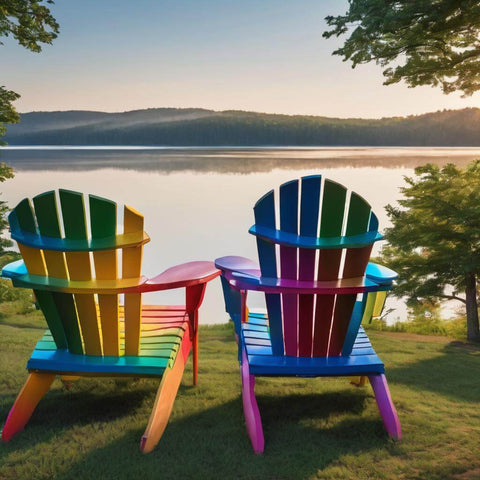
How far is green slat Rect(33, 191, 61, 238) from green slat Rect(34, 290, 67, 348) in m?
0.39

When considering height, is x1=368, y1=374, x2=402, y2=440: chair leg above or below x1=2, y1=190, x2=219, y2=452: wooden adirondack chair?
below

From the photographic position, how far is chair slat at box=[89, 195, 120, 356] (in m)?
2.67

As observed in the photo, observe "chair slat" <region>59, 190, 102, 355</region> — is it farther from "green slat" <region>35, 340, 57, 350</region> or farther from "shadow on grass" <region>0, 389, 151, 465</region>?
"shadow on grass" <region>0, 389, 151, 465</region>

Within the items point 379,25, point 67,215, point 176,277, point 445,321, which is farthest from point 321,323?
point 445,321

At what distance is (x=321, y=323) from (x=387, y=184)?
31971 millimetres

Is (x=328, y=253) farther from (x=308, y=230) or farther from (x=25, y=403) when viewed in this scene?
(x=25, y=403)

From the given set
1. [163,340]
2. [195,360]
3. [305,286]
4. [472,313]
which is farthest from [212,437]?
[472,313]

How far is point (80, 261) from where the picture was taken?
275 centimetres

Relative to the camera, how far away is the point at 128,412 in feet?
10.1

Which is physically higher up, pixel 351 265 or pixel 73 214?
pixel 73 214

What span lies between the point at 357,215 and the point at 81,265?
62.0 inches

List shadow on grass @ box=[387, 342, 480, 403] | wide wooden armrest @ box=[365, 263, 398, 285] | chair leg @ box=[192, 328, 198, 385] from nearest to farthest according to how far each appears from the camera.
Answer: wide wooden armrest @ box=[365, 263, 398, 285] < chair leg @ box=[192, 328, 198, 385] < shadow on grass @ box=[387, 342, 480, 403]

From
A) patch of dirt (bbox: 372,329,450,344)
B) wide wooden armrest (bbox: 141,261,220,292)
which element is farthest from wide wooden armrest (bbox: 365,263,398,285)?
patch of dirt (bbox: 372,329,450,344)

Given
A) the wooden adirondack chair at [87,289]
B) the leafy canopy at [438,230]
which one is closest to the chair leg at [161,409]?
the wooden adirondack chair at [87,289]
